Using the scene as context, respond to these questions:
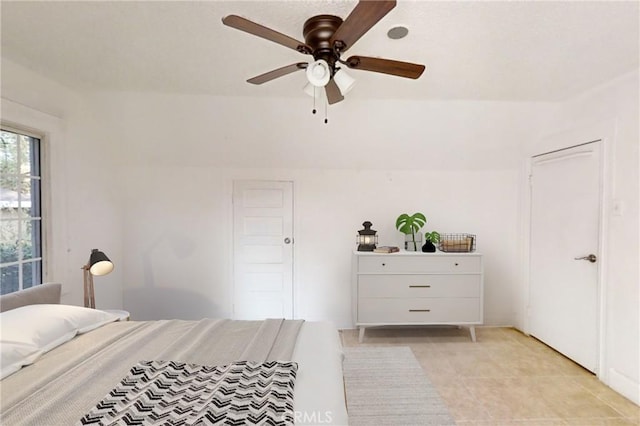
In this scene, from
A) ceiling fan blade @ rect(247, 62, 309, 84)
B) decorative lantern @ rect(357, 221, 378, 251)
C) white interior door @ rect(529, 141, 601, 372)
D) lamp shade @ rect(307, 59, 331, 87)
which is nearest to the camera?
lamp shade @ rect(307, 59, 331, 87)

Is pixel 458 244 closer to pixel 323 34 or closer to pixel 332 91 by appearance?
pixel 332 91

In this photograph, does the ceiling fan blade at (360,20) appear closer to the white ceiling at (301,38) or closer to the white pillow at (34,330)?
the white ceiling at (301,38)

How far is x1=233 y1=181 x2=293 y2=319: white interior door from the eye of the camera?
3633 mm

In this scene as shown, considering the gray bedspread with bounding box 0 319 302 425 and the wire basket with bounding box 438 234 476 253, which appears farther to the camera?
the wire basket with bounding box 438 234 476 253

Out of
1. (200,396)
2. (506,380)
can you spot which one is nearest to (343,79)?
(200,396)

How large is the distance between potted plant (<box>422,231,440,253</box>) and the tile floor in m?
0.93

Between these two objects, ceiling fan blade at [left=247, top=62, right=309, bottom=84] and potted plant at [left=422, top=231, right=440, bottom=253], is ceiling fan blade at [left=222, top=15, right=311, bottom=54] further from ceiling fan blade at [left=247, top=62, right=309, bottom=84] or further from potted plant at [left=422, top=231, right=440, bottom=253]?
potted plant at [left=422, top=231, right=440, bottom=253]

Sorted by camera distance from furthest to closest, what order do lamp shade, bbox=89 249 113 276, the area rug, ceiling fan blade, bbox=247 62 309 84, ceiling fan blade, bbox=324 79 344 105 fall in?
lamp shade, bbox=89 249 113 276 < the area rug < ceiling fan blade, bbox=324 79 344 105 < ceiling fan blade, bbox=247 62 309 84

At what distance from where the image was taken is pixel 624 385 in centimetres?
232

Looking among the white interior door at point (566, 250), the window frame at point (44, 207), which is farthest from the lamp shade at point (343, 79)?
the window frame at point (44, 207)

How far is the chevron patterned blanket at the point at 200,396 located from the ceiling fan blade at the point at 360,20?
1.48 meters

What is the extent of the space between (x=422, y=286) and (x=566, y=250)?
1313mm

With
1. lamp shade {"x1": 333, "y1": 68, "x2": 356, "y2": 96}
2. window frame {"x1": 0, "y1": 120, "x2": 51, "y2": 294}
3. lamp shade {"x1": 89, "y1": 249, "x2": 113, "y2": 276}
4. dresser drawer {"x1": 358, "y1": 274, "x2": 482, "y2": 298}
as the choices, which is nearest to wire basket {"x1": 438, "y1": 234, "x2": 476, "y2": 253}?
dresser drawer {"x1": 358, "y1": 274, "x2": 482, "y2": 298}

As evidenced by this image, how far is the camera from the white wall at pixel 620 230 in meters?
2.28
